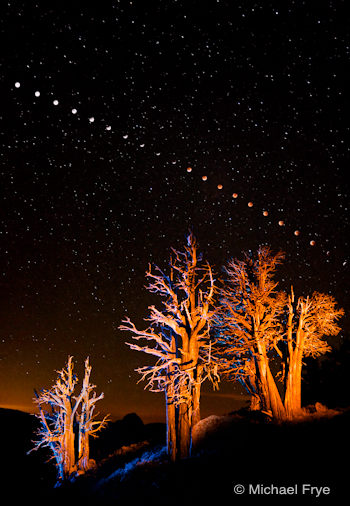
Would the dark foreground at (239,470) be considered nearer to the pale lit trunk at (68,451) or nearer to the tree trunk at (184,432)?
the tree trunk at (184,432)

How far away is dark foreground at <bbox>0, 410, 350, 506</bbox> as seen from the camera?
Result: 8.16m

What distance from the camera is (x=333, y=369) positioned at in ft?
80.9

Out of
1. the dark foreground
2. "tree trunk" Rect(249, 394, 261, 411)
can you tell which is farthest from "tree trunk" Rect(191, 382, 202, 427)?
"tree trunk" Rect(249, 394, 261, 411)

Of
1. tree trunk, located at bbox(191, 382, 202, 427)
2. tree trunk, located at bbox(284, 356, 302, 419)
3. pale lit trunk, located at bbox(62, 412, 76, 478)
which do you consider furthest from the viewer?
pale lit trunk, located at bbox(62, 412, 76, 478)

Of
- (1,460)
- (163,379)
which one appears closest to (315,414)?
(163,379)

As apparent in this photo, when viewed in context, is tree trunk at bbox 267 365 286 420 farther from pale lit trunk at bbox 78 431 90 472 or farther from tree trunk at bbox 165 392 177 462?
pale lit trunk at bbox 78 431 90 472

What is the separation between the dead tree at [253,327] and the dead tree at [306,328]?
702 mm

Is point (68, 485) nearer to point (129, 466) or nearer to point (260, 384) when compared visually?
point (129, 466)

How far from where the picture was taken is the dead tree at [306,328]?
16781 mm

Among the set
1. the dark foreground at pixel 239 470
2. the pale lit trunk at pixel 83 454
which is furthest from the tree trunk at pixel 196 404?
the pale lit trunk at pixel 83 454

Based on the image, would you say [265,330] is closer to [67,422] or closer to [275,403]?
[275,403]

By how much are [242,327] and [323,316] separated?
156 inches

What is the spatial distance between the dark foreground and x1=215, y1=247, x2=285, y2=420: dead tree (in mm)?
1336

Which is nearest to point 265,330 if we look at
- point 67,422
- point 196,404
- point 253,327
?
point 253,327
